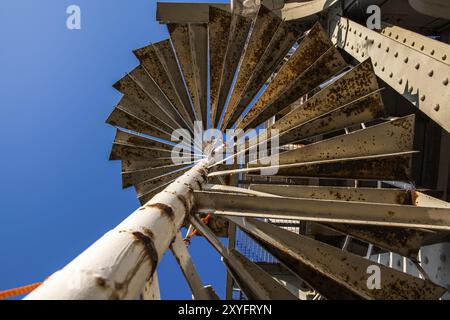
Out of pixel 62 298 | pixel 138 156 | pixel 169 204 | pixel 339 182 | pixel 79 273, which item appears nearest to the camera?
pixel 62 298

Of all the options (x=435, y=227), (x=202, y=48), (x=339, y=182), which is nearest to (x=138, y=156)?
(x=202, y=48)

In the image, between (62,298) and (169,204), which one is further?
(169,204)

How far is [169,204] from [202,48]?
495 cm

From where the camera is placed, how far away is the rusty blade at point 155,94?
7.55 metres

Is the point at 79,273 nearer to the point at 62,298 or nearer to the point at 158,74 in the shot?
the point at 62,298

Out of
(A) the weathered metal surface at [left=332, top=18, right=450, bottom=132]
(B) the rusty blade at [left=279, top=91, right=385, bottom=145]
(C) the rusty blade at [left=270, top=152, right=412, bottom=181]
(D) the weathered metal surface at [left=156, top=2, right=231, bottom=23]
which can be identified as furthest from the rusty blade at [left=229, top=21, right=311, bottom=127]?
(D) the weathered metal surface at [left=156, top=2, right=231, bottom=23]

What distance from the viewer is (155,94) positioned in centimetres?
771

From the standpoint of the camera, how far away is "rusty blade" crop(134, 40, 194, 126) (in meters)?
7.29

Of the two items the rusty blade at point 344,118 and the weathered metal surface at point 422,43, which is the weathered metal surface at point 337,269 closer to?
the weathered metal surface at point 422,43

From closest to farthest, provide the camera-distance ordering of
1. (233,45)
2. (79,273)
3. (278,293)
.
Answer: (79,273), (278,293), (233,45)

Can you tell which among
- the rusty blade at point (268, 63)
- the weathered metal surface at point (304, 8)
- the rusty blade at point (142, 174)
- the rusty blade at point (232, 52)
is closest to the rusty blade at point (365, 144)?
the rusty blade at point (268, 63)

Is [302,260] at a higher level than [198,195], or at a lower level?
lower

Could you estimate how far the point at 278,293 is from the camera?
298 centimetres

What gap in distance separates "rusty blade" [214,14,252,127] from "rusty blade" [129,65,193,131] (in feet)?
3.58
